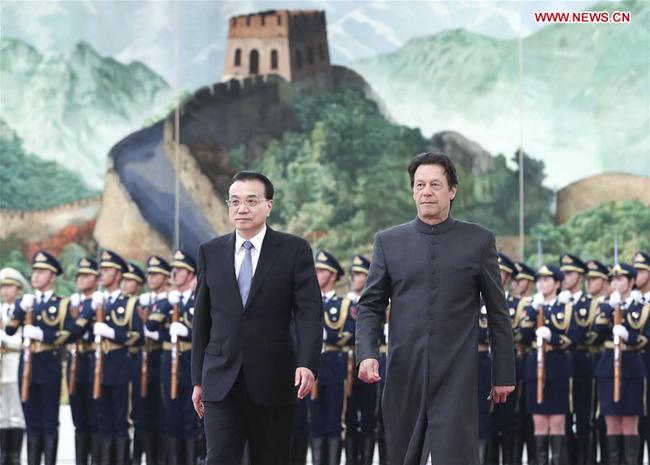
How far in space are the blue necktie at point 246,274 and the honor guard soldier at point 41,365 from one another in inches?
186

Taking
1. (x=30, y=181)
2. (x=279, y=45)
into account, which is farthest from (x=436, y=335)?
(x=30, y=181)

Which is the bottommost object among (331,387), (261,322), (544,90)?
(331,387)

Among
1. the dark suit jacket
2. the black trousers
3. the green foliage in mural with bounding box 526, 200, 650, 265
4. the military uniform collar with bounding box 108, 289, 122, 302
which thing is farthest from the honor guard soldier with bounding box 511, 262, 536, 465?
the black trousers

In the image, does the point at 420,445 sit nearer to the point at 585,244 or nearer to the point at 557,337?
the point at 557,337

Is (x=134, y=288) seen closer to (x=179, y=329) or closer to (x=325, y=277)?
(x=179, y=329)

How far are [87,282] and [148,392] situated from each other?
39.1 inches

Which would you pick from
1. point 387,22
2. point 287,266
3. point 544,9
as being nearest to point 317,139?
point 387,22

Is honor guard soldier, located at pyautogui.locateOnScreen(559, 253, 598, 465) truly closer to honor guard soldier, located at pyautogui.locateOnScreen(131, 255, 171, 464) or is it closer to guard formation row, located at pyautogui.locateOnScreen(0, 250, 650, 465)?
guard formation row, located at pyautogui.locateOnScreen(0, 250, 650, 465)

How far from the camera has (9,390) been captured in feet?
38.9

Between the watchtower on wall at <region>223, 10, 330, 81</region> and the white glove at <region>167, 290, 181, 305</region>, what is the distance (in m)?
3.92

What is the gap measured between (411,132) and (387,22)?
116 centimetres

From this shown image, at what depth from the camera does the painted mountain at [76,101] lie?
1423cm

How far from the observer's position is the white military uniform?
11258 mm

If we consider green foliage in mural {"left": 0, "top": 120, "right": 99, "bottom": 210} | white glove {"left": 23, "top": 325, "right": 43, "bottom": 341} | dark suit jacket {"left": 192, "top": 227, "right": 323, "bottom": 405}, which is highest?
green foliage in mural {"left": 0, "top": 120, "right": 99, "bottom": 210}
